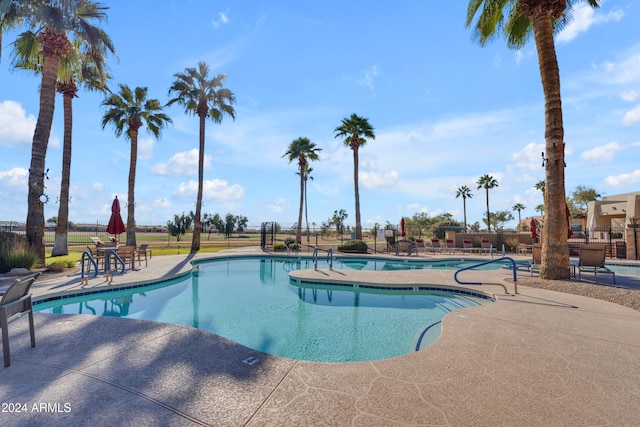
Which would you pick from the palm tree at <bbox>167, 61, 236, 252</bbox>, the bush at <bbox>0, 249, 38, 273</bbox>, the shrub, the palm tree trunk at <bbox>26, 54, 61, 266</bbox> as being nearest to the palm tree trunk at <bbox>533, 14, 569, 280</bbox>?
the shrub

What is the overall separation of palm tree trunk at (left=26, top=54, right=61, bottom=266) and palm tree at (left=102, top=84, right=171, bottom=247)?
8.60m

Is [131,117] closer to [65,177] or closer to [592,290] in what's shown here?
[65,177]

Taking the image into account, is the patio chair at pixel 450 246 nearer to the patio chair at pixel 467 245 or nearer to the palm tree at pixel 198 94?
the patio chair at pixel 467 245

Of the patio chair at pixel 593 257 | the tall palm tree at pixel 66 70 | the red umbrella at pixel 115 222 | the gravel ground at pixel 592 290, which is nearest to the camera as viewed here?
the gravel ground at pixel 592 290

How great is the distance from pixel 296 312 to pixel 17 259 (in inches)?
353

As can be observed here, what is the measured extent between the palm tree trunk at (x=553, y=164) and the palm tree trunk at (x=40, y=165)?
50.8ft

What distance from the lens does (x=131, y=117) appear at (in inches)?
760

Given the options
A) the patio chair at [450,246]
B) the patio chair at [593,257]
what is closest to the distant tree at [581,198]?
the patio chair at [450,246]

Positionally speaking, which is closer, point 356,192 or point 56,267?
point 56,267

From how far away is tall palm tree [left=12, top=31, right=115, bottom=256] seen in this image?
11320 mm

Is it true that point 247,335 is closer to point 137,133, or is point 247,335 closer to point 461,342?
point 461,342

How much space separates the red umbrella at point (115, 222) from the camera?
476 inches

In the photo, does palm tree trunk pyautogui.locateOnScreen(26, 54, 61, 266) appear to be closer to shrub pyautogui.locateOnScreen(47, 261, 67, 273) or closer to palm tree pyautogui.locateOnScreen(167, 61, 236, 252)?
shrub pyautogui.locateOnScreen(47, 261, 67, 273)

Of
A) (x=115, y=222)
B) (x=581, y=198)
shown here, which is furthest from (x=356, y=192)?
(x=581, y=198)
